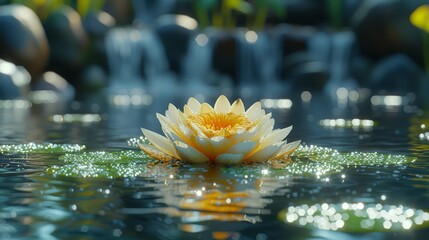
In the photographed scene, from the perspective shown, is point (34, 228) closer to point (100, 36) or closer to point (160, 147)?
point (160, 147)

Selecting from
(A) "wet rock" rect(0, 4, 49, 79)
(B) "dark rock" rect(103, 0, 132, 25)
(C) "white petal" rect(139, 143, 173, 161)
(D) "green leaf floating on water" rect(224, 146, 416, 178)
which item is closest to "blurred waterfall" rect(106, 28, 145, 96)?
(B) "dark rock" rect(103, 0, 132, 25)

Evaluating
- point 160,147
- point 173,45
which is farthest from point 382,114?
point 173,45

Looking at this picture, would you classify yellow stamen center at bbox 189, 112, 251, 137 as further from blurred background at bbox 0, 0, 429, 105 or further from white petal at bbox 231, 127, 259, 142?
blurred background at bbox 0, 0, 429, 105

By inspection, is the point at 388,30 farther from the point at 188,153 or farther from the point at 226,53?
the point at 188,153

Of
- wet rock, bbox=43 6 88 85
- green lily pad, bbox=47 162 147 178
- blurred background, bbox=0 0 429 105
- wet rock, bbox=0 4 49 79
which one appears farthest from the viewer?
wet rock, bbox=43 6 88 85

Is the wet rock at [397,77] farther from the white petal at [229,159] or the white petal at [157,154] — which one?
the white petal at [229,159]

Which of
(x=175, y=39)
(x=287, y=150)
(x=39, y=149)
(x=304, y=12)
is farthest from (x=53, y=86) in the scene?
(x=287, y=150)
